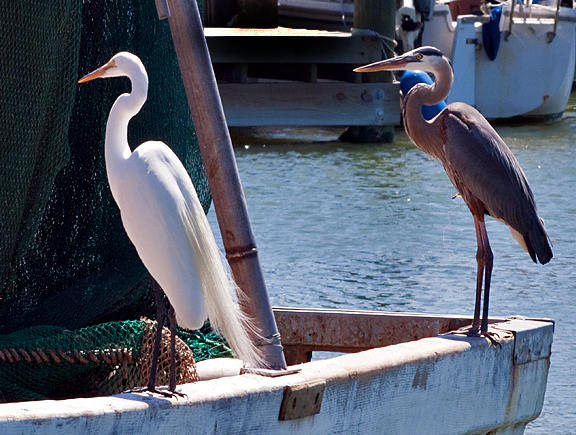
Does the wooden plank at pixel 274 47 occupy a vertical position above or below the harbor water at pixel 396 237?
above

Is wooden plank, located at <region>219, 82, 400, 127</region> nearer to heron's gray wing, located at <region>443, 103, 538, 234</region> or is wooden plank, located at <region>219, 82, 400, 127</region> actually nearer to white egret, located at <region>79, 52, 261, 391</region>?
heron's gray wing, located at <region>443, 103, 538, 234</region>

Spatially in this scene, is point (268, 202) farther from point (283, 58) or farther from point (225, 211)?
point (225, 211)

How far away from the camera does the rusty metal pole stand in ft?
12.7

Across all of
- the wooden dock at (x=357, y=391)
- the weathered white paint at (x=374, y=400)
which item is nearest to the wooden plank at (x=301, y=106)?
the wooden dock at (x=357, y=391)

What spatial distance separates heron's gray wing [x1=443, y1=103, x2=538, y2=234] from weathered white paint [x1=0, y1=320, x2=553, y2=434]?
1.65ft

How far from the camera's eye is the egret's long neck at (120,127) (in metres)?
3.45

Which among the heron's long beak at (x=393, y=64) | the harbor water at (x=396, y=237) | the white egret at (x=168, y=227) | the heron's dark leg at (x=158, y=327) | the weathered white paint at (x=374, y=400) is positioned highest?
the heron's long beak at (x=393, y=64)

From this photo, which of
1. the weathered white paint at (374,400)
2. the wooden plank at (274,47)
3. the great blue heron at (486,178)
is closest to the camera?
the weathered white paint at (374,400)

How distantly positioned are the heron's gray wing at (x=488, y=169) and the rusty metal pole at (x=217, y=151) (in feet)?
4.47

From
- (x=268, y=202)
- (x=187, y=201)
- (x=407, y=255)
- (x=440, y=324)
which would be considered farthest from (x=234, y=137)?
(x=187, y=201)

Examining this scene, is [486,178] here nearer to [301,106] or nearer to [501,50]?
[301,106]

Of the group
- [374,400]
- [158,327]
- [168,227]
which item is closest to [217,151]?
[168,227]

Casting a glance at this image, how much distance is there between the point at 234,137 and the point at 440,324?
39.9ft

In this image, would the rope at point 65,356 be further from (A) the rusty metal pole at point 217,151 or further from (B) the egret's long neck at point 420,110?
(B) the egret's long neck at point 420,110
